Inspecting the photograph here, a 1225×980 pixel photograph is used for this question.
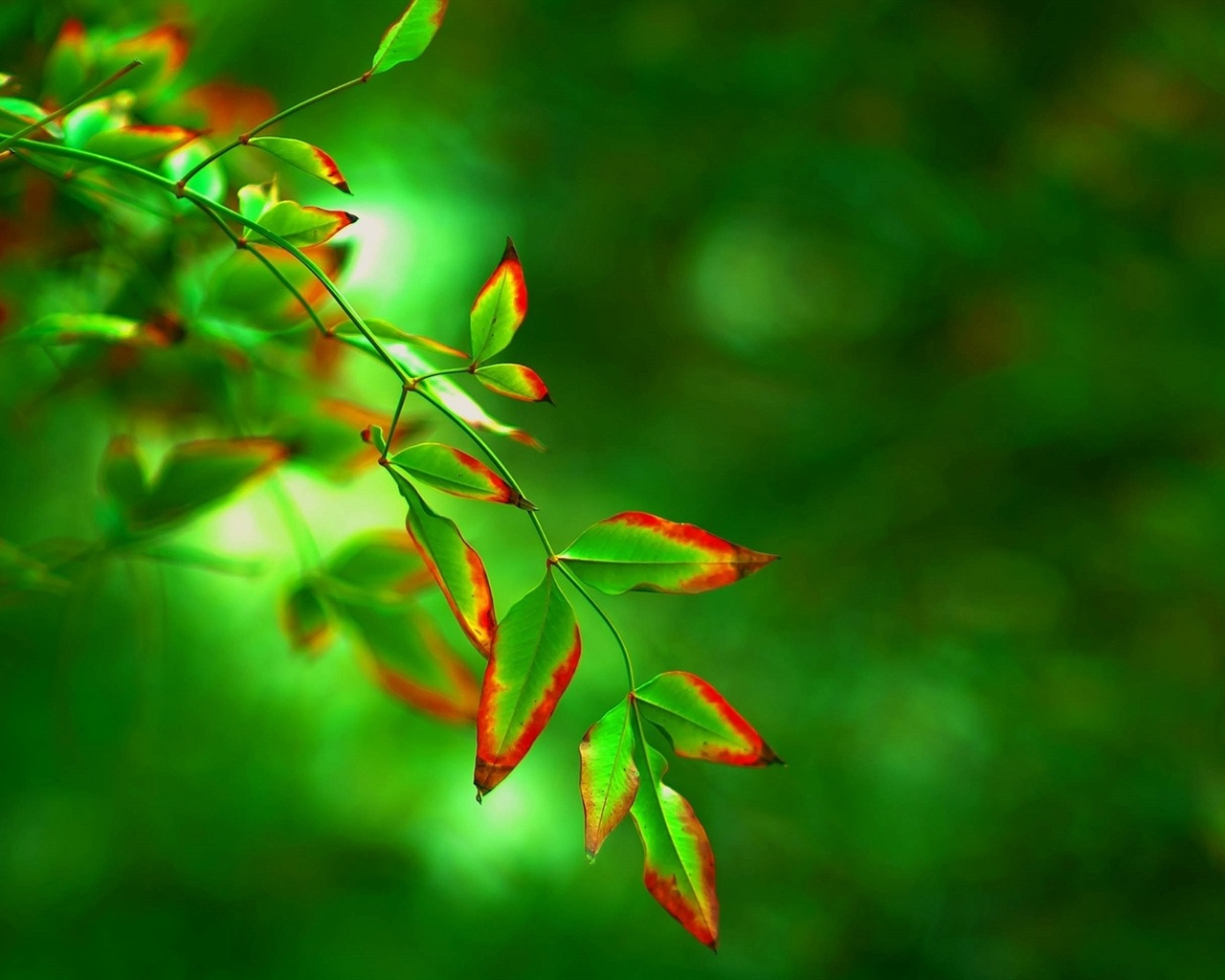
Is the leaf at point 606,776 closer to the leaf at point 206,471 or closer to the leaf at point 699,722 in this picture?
the leaf at point 699,722

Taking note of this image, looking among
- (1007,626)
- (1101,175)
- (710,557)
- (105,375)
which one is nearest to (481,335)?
(710,557)

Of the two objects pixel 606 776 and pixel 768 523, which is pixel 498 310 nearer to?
pixel 606 776

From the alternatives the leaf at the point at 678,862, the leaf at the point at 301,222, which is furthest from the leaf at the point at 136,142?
the leaf at the point at 678,862

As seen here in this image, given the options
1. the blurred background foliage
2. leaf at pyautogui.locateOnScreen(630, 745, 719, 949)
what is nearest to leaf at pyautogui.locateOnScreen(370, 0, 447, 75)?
leaf at pyautogui.locateOnScreen(630, 745, 719, 949)

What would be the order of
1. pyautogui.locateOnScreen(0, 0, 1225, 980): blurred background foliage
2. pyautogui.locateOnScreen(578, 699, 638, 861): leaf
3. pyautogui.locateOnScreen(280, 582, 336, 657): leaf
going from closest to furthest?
pyautogui.locateOnScreen(578, 699, 638, 861): leaf, pyautogui.locateOnScreen(280, 582, 336, 657): leaf, pyautogui.locateOnScreen(0, 0, 1225, 980): blurred background foliage

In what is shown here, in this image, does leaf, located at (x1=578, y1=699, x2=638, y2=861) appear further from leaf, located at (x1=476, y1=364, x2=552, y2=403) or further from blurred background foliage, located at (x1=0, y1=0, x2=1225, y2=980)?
blurred background foliage, located at (x1=0, y1=0, x2=1225, y2=980)

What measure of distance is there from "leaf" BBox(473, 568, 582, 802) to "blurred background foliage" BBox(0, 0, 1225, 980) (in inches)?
10.2

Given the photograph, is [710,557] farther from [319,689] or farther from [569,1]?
[569,1]

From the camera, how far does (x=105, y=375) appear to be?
0.30 meters

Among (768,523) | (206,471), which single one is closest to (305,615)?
(206,471)

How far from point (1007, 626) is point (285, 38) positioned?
1.91 feet

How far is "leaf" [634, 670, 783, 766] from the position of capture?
16 centimetres

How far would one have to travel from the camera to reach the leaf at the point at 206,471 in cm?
23

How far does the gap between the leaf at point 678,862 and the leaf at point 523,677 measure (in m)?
0.02
